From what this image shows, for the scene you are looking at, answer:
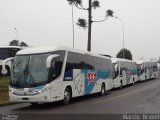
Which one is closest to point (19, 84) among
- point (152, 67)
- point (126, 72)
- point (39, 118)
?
point (39, 118)

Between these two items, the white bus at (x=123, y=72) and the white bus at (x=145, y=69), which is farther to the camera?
the white bus at (x=145, y=69)

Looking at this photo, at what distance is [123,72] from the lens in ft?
134

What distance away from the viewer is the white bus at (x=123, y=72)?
37781 mm

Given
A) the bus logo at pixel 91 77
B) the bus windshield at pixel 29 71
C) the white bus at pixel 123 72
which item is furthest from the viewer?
the white bus at pixel 123 72

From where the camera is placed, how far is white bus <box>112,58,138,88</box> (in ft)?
124

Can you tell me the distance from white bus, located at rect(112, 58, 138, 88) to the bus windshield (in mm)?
18401

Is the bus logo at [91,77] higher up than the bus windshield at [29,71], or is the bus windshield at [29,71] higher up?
the bus windshield at [29,71]

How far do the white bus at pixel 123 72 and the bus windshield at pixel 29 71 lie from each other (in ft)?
60.4

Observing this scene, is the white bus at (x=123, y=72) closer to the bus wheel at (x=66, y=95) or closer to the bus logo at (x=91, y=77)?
the bus logo at (x=91, y=77)

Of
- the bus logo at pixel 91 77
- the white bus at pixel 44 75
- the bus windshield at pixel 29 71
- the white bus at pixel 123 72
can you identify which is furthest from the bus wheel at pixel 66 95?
the white bus at pixel 123 72

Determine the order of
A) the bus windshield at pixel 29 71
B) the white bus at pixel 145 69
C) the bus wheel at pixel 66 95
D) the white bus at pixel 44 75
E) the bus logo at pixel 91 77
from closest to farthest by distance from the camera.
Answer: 1. the white bus at pixel 44 75
2. the bus windshield at pixel 29 71
3. the bus wheel at pixel 66 95
4. the bus logo at pixel 91 77
5. the white bus at pixel 145 69

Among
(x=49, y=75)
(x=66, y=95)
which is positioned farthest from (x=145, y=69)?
(x=49, y=75)

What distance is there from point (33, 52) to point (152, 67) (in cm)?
4448

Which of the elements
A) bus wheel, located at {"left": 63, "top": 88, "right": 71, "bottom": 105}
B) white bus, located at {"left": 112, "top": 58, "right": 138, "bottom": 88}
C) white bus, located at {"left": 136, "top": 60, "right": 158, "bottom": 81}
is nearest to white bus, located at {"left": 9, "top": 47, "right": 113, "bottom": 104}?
bus wheel, located at {"left": 63, "top": 88, "right": 71, "bottom": 105}
